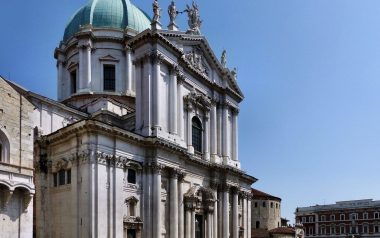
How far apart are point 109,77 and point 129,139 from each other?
43.0 feet

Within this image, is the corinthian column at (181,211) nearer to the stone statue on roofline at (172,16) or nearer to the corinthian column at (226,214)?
the corinthian column at (226,214)

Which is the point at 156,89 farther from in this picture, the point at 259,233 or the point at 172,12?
the point at 259,233

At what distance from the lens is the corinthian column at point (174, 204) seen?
3014cm

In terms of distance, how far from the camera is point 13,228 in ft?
63.6

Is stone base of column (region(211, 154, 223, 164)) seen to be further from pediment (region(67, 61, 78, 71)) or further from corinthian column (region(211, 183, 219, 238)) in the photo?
pediment (region(67, 61, 78, 71))

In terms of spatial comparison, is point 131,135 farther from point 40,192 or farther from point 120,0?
point 120,0

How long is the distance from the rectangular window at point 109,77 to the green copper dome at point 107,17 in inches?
147

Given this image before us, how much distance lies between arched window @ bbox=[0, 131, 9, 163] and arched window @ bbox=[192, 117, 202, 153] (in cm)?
1801

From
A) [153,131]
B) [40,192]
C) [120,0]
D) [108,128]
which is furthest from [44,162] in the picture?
[120,0]

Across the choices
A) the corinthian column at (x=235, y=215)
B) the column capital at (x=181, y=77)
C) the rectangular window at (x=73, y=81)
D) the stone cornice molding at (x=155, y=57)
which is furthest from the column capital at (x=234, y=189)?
the rectangular window at (x=73, y=81)

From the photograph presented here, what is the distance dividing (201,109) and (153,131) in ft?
24.9

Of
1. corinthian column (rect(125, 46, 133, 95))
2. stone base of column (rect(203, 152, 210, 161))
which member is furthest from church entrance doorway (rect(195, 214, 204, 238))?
corinthian column (rect(125, 46, 133, 95))

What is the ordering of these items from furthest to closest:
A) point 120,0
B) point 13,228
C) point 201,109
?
point 120,0
point 201,109
point 13,228

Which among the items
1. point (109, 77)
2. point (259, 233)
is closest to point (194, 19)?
point (109, 77)
